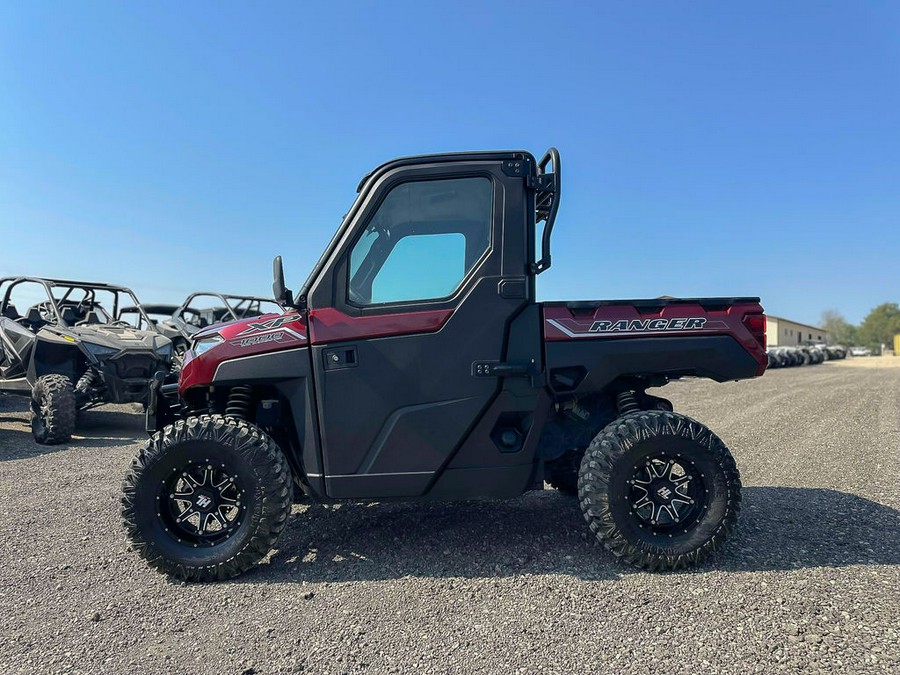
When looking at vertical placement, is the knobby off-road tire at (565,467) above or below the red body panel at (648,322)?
below

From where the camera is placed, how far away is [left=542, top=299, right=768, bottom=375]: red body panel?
3379 millimetres

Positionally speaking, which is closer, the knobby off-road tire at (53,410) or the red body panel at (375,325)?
the red body panel at (375,325)

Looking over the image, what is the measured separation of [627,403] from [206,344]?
2725mm

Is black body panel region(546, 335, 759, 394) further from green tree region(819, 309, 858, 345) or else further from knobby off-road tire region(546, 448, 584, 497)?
green tree region(819, 309, 858, 345)

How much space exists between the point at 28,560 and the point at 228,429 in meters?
1.62

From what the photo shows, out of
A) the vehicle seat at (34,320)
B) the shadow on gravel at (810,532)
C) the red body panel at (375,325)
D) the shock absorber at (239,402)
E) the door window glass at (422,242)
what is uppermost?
the door window glass at (422,242)

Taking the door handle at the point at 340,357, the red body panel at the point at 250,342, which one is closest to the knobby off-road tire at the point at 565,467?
the door handle at the point at 340,357

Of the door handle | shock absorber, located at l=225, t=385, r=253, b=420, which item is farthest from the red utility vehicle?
shock absorber, located at l=225, t=385, r=253, b=420

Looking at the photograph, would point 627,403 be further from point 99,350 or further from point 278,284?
point 99,350

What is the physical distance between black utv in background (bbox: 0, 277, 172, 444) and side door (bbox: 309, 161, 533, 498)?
18.0 ft

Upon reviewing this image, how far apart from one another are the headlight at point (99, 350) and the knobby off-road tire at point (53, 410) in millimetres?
509

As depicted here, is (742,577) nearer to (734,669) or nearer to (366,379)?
(734,669)

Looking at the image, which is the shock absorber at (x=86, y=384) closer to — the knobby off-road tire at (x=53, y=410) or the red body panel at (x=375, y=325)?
the knobby off-road tire at (x=53, y=410)

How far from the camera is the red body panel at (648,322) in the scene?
3.38 meters
